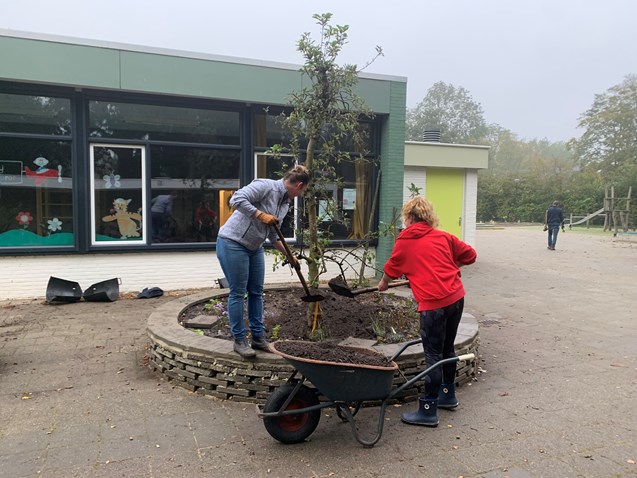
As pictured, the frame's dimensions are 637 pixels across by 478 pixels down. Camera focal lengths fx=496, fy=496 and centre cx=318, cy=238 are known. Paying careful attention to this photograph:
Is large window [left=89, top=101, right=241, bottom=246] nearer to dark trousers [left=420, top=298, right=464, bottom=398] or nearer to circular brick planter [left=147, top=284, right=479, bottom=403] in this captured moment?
circular brick planter [left=147, top=284, right=479, bottom=403]

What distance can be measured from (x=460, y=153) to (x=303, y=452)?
35.1 feet

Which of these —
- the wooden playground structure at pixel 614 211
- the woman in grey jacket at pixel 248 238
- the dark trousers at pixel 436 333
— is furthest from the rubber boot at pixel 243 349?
the wooden playground structure at pixel 614 211

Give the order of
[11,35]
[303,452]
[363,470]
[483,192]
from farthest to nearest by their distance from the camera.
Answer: [483,192] < [11,35] < [303,452] < [363,470]

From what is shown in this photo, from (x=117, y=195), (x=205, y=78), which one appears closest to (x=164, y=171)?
(x=117, y=195)

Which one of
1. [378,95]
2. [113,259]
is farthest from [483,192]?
[113,259]

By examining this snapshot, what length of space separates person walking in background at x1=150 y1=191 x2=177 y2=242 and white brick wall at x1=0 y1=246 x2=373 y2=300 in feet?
1.17

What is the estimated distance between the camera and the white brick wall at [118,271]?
7.82 metres

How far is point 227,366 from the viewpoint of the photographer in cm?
399

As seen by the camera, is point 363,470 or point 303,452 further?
point 303,452

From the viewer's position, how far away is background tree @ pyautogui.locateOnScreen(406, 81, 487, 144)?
79750 millimetres

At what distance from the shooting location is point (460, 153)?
12562mm

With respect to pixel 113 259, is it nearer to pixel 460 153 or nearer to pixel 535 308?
pixel 535 308

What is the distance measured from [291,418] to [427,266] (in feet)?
4.63

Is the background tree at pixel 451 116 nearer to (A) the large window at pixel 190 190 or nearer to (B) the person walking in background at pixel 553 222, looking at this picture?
(B) the person walking in background at pixel 553 222
